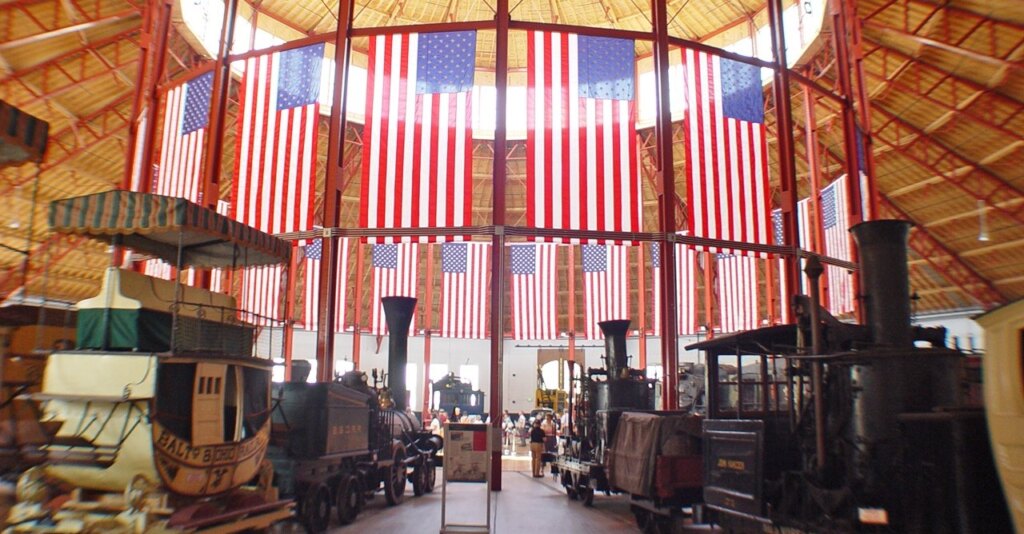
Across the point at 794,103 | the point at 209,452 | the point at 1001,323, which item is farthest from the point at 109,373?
the point at 794,103

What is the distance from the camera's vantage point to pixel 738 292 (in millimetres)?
23641

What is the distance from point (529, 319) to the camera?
87.9ft

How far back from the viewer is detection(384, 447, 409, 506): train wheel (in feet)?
40.5

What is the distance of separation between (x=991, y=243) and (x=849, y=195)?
11174 millimetres

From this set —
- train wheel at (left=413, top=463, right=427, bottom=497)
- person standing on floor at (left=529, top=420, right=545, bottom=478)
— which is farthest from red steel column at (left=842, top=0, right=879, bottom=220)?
train wheel at (left=413, top=463, right=427, bottom=497)

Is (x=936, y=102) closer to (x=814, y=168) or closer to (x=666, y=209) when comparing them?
(x=814, y=168)

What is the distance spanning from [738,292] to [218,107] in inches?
674

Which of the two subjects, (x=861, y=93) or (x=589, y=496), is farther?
(x=861, y=93)

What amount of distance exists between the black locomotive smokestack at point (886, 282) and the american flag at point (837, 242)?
13133mm

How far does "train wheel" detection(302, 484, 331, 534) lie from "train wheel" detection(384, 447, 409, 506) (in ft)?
7.68

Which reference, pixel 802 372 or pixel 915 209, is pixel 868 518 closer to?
pixel 802 372

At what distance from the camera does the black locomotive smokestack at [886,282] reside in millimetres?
6512

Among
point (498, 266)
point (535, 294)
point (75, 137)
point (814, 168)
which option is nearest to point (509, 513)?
point (498, 266)

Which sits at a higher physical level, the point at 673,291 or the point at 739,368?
the point at 673,291
